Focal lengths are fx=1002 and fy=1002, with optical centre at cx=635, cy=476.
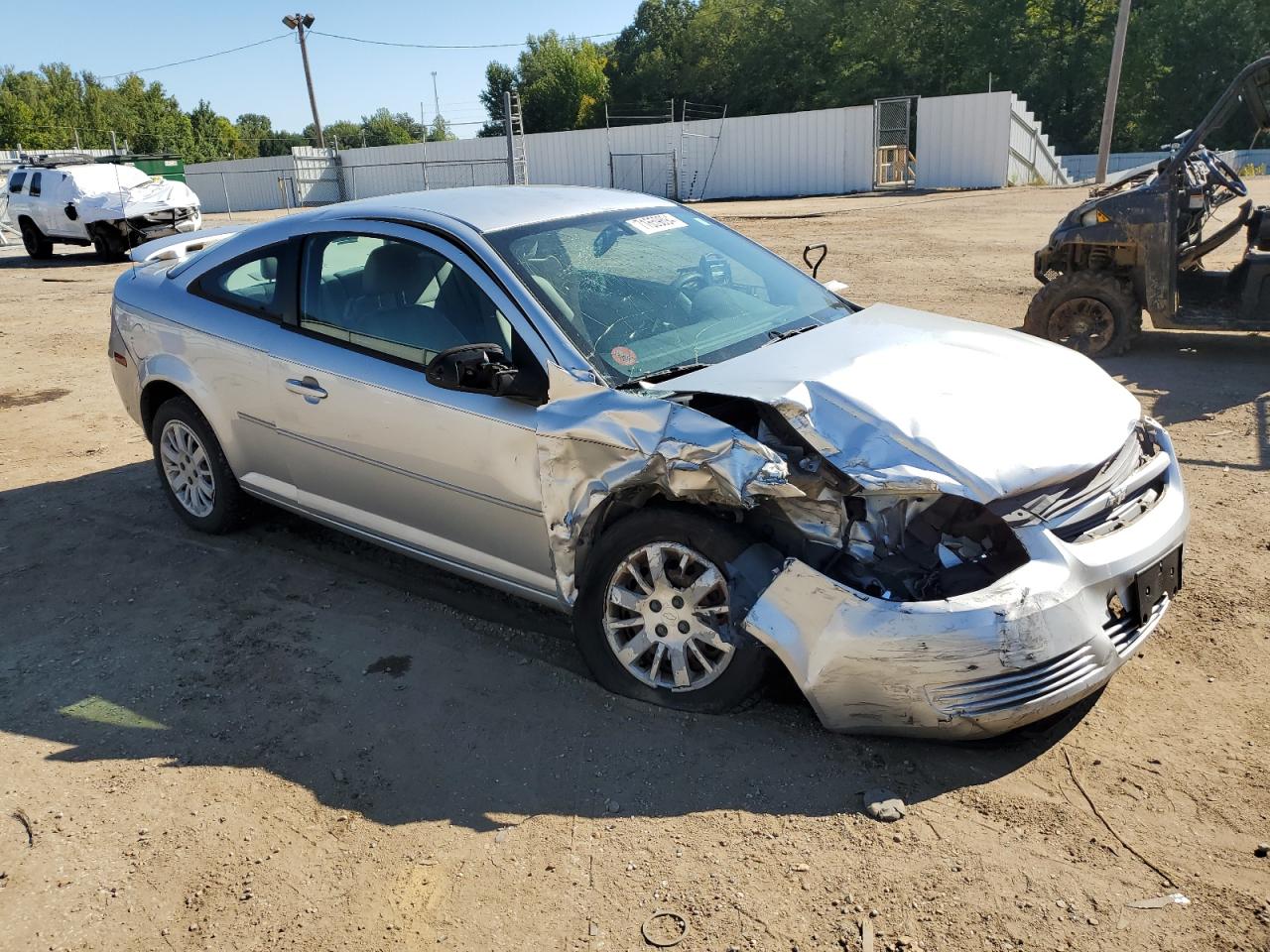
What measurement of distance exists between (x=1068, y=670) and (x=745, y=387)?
130 centimetres

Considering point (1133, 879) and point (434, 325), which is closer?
point (1133, 879)

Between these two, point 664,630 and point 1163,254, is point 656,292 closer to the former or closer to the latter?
point 664,630

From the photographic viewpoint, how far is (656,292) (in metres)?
4.05

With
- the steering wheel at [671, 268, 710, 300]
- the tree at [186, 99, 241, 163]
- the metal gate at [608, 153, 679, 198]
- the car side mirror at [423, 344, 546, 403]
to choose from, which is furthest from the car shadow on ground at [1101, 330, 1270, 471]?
the tree at [186, 99, 241, 163]

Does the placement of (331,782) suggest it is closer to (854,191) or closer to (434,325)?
(434,325)

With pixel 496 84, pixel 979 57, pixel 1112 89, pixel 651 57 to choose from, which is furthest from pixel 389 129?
pixel 1112 89

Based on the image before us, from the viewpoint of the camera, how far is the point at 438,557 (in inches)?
161

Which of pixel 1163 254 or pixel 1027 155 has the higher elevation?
pixel 1163 254

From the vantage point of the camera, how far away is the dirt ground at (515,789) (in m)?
2.66

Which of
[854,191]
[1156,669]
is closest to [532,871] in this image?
[1156,669]

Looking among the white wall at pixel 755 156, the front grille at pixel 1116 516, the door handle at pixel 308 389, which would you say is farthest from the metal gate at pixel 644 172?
the front grille at pixel 1116 516

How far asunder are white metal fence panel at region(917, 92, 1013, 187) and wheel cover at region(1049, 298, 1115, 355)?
81.2 ft

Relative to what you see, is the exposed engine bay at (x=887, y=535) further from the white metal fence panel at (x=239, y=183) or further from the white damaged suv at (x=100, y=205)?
the white metal fence panel at (x=239, y=183)

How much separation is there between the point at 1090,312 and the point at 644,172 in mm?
30030
